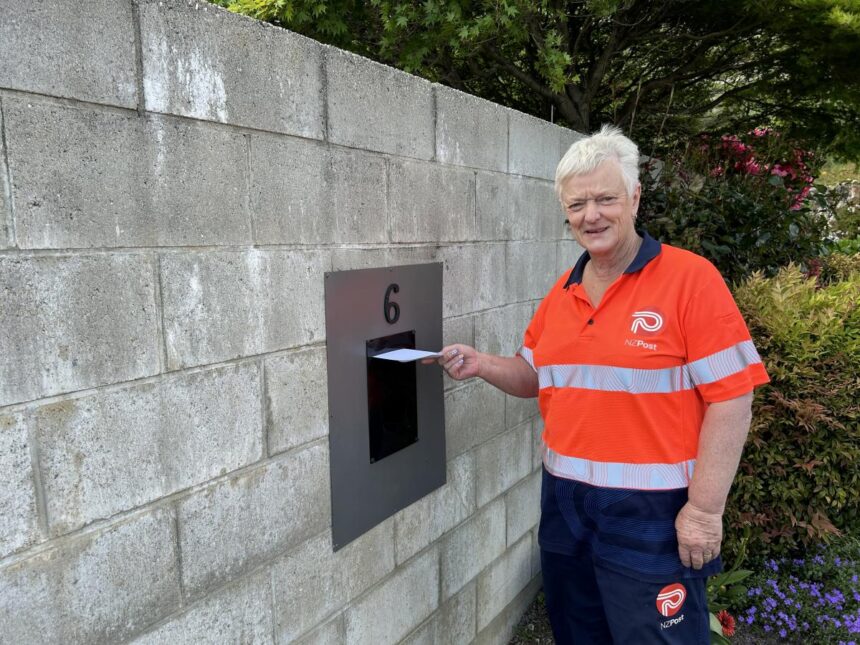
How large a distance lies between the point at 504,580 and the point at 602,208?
191cm

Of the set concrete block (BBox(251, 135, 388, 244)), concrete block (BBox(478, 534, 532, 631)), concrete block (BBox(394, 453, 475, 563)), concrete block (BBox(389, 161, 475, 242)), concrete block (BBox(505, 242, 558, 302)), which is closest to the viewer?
concrete block (BBox(251, 135, 388, 244))

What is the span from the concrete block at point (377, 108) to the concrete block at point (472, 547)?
1.52 m

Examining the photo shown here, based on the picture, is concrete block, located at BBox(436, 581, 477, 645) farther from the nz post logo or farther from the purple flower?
the purple flower

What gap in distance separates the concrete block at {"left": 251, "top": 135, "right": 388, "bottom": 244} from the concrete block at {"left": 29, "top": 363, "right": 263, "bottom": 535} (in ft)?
1.31

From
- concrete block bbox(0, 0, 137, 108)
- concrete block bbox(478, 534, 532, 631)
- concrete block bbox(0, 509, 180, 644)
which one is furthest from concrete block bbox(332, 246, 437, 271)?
concrete block bbox(478, 534, 532, 631)

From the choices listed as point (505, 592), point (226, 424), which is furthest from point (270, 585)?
point (505, 592)

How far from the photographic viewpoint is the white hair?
6.55 ft

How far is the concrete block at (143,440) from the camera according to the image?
1.30 meters

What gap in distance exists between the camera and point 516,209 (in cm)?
302

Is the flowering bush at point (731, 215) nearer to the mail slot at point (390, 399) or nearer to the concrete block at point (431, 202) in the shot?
the concrete block at point (431, 202)

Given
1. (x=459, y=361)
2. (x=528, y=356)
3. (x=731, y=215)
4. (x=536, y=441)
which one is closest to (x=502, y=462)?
(x=536, y=441)

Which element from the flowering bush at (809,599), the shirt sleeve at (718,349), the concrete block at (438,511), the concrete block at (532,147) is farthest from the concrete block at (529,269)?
the flowering bush at (809,599)

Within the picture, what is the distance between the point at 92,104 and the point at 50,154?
0.14m

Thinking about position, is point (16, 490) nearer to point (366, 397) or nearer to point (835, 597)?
point (366, 397)
